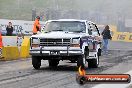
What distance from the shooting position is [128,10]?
7131cm

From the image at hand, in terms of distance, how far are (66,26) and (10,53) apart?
238 inches

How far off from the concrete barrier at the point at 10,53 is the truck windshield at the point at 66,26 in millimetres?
4959

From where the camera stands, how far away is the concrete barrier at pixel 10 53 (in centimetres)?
1907

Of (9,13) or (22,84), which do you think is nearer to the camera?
(22,84)

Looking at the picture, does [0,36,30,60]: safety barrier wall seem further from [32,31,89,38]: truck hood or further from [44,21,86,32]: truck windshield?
[32,31,89,38]: truck hood

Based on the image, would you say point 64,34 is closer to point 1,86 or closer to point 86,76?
point 1,86

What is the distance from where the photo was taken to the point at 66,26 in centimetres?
1434

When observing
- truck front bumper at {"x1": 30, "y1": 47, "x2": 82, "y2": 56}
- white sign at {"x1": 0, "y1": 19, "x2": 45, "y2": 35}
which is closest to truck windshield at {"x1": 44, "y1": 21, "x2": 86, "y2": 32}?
truck front bumper at {"x1": 30, "y1": 47, "x2": 82, "y2": 56}

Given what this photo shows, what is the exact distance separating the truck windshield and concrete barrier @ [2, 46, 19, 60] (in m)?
4.96

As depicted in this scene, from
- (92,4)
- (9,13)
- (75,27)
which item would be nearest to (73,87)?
(75,27)

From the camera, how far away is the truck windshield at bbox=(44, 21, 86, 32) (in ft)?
46.8

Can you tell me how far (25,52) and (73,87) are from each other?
12087 mm

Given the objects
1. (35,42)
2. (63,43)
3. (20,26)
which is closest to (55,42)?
(63,43)

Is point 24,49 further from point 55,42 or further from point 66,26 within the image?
point 55,42
